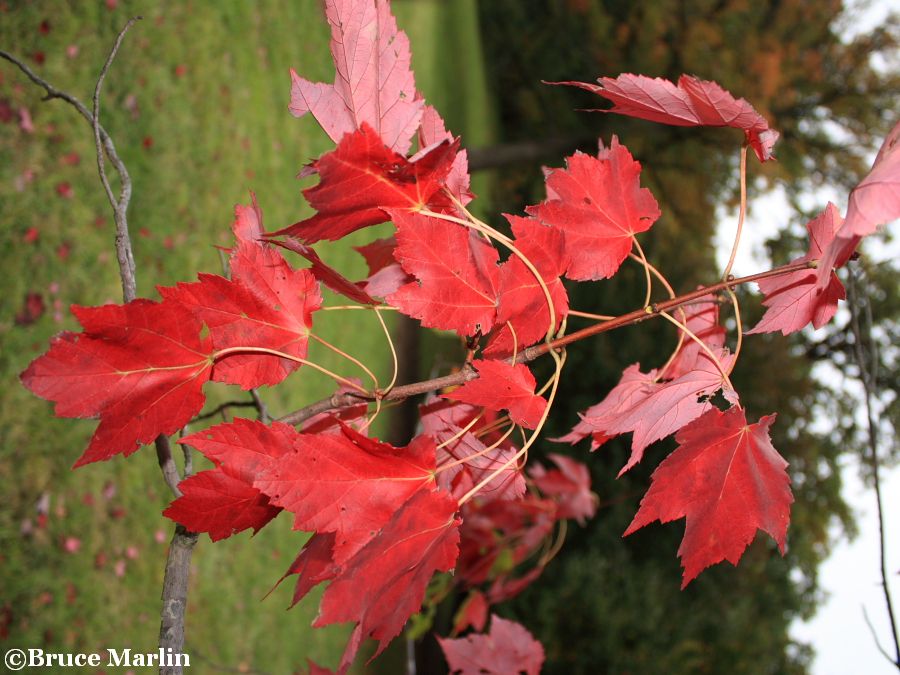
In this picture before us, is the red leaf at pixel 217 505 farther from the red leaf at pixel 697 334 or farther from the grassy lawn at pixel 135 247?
the grassy lawn at pixel 135 247

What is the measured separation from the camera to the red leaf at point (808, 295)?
994mm

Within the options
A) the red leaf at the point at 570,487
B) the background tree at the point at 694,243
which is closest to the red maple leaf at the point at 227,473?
the background tree at the point at 694,243

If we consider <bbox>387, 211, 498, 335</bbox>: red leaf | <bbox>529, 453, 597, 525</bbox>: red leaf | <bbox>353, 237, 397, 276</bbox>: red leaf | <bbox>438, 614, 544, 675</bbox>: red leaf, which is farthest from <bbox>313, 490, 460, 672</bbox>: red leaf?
<bbox>529, 453, 597, 525</bbox>: red leaf

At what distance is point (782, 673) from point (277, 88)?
5.53 meters

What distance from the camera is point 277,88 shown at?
14.9ft

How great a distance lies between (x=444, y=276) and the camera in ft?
3.17

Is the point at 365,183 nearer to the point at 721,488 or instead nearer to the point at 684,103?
Result: the point at 684,103

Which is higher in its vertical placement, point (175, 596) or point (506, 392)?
point (506, 392)

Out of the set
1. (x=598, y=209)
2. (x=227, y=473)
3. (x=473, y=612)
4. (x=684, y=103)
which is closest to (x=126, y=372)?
(x=227, y=473)

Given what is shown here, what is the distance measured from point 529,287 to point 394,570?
0.44m

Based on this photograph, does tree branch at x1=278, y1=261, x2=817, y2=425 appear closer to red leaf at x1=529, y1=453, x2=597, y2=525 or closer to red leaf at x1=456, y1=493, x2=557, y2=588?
red leaf at x1=529, y1=453, x2=597, y2=525

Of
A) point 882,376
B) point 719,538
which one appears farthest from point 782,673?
point 719,538

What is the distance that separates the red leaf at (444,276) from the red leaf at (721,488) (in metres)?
0.34

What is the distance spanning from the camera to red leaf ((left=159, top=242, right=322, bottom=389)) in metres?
0.94
